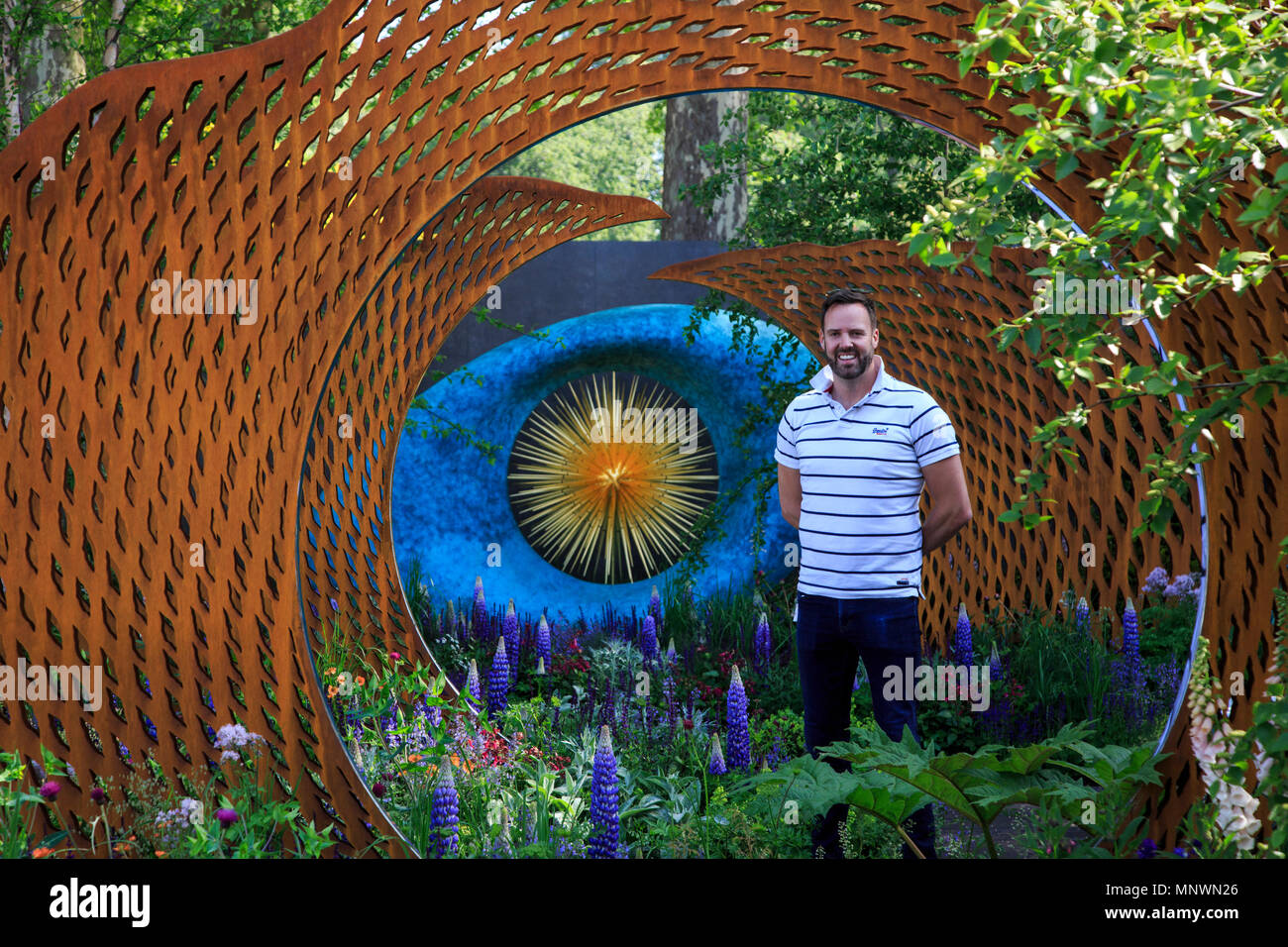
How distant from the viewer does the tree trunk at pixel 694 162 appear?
15297mm

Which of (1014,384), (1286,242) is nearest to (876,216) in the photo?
(1014,384)

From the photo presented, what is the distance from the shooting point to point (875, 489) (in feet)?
12.4

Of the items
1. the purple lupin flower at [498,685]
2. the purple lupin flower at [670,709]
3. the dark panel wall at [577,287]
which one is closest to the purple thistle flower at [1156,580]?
the purple lupin flower at [670,709]

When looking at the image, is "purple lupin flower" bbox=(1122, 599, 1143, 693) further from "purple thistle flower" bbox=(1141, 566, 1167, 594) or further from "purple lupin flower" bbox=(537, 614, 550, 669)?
"purple lupin flower" bbox=(537, 614, 550, 669)

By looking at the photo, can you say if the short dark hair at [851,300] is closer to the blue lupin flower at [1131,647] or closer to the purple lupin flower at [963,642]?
the purple lupin flower at [963,642]

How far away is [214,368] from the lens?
354cm

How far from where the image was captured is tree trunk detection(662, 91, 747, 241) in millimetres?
15297

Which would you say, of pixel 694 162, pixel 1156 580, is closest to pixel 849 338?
pixel 1156 580

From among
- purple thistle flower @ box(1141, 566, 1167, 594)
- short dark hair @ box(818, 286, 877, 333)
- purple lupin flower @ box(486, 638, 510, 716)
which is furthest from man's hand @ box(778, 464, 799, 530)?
purple thistle flower @ box(1141, 566, 1167, 594)

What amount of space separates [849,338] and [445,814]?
2.32m

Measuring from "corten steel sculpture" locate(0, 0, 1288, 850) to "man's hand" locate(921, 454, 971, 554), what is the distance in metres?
0.82

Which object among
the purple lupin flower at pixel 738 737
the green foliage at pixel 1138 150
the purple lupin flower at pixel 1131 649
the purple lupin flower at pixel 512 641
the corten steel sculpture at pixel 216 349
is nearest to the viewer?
the green foliage at pixel 1138 150

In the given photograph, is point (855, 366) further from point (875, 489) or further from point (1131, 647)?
point (1131, 647)

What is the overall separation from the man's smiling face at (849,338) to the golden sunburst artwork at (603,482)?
7.50 m
